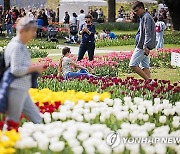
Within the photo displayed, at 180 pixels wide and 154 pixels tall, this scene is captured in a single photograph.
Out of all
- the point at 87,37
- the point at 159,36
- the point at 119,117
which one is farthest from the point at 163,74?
the point at 159,36

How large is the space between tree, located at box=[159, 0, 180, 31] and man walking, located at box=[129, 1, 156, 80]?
2284 centimetres

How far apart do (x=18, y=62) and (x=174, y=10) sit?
29.4 m

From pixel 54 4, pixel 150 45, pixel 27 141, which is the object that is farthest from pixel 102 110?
pixel 54 4

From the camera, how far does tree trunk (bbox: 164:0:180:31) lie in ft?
108

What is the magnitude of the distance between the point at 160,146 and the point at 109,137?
2.47ft

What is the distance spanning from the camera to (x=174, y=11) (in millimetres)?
34188

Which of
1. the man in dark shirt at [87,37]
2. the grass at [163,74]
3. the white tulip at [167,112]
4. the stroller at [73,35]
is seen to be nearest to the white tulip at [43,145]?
the white tulip at [167,112]

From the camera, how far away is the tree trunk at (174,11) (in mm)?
32781

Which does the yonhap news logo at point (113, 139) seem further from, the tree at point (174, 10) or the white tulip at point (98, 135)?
the tree at point (174, 10)

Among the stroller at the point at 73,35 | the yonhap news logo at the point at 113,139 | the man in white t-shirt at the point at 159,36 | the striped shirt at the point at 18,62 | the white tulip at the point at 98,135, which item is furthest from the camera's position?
the stroller at the point at 73,35

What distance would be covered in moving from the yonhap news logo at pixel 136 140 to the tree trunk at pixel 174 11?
92.0 ft

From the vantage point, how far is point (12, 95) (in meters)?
5.66

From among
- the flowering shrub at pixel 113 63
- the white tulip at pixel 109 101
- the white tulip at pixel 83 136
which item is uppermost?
the white tulip at pixel 83 136

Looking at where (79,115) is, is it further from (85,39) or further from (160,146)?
(85,39)
